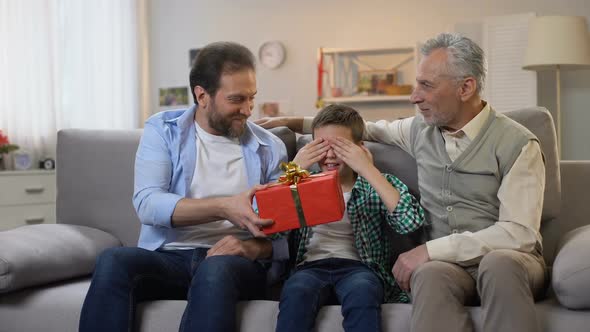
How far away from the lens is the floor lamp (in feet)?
14.6

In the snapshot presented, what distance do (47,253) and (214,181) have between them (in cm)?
51

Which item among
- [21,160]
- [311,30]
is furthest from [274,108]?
[21,160]

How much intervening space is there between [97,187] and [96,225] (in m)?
0.12

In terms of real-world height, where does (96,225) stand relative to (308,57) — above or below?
below

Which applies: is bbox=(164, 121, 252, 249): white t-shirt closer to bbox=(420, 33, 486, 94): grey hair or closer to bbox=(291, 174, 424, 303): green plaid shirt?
bbox=(291, 174, 424, 303): green plaid shirt

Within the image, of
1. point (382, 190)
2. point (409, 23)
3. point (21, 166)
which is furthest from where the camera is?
point (409, 23)

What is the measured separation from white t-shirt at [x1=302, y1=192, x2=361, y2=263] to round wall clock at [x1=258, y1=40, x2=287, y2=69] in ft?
12.1

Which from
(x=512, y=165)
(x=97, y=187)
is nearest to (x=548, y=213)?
(x=512, y=165)

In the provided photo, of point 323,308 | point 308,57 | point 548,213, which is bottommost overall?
point 323,308

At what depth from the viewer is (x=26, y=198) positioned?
467cm

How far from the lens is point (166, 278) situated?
1.96 metres

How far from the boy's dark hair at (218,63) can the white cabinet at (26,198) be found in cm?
283

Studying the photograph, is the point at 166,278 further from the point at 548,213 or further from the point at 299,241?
the point at 548,213

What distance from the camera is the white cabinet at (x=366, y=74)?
17.5 feet
